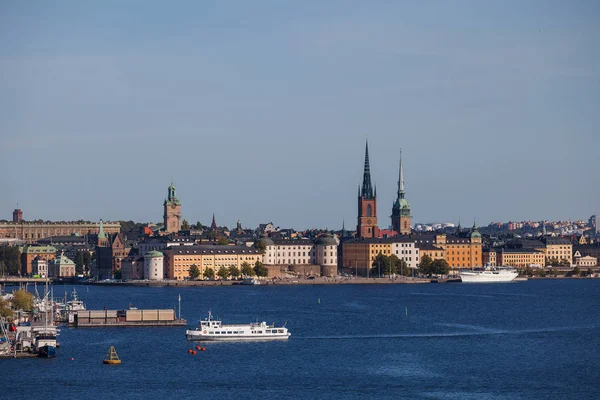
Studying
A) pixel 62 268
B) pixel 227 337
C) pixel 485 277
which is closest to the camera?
pixel 227 337

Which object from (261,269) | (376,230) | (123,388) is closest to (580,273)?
(376,230)

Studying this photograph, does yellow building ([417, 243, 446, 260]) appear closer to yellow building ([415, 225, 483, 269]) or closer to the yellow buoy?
yellow building ([415, 225, 483, 269])

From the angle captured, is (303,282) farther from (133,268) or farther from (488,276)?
(488,276)

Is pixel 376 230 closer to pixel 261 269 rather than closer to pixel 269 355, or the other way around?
pixel 261 269

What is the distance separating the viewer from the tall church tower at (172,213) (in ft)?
355

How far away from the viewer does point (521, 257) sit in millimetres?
105125

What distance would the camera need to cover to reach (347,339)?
41.6 metres

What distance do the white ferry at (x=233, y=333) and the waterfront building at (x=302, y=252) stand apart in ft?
172

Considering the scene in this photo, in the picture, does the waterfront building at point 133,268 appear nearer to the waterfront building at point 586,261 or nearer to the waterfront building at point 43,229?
the waterfront building at point 43,229

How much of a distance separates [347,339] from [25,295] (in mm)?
14376

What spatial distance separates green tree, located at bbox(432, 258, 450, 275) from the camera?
306 ft

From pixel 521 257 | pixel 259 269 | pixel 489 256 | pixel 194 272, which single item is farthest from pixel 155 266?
pixel 521 257

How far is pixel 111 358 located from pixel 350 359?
6.44m

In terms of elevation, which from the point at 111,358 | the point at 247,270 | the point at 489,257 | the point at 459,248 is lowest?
the point at 111,358
